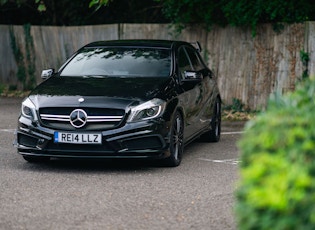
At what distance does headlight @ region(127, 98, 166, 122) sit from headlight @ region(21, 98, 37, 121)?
1.18 metres

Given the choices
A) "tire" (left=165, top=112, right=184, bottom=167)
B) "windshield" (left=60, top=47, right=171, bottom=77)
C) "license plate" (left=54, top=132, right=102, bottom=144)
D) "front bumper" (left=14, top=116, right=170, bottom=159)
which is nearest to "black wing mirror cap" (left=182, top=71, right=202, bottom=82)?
"windshield" (left=60, top=47, right=171, bottom=77)

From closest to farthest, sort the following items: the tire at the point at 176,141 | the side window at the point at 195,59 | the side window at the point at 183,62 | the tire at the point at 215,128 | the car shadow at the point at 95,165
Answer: the tire at the point at 176,141
the car shadow at the point at 95,165
the side window at the point at 183,62
the side window at the point at 195,59
the tire at the point at 215,128

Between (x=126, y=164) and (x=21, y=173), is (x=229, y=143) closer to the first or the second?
(x=126, y=164)

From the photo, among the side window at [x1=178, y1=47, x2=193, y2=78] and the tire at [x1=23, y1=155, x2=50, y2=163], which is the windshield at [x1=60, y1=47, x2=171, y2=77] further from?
the tire at [x1=23, y1=155, x2=50, y2=163]

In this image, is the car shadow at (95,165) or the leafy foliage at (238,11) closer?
the car shadow at (95,165)

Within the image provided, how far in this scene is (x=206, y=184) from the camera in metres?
9.37

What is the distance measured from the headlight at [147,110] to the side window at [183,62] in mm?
1384

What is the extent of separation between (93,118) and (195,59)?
10.8 feet

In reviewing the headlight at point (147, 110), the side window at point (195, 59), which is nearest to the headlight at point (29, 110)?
the headlight at point (147, 110)

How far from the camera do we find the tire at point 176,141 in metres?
10.3

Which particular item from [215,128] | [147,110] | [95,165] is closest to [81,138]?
[147,110]

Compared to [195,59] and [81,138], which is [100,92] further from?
[195,59]

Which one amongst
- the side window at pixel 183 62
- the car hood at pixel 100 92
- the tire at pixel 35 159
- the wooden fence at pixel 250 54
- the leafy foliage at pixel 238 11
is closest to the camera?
the car hood at pixel 100 92

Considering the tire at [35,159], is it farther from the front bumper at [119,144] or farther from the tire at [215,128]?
the tire at [215,128]
